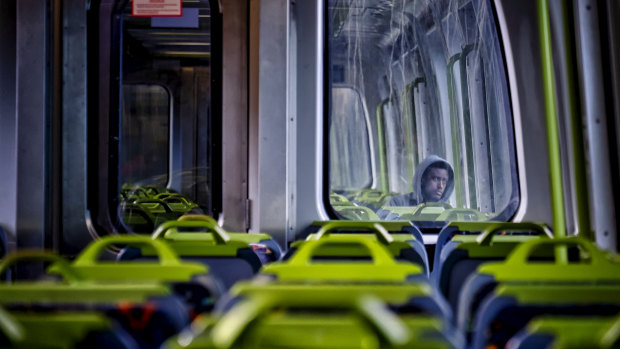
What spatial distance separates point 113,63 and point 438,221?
227 cm

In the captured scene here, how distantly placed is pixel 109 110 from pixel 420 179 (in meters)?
2.04

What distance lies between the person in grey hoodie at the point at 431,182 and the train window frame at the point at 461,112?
0.19ft

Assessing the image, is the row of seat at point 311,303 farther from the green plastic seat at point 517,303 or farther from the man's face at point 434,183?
the man's face at point 434,183

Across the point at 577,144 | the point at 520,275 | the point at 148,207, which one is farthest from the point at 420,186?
the point at 520,275

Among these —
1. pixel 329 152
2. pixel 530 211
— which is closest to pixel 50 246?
pixel 329 152

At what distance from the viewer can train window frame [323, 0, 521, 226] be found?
408cm

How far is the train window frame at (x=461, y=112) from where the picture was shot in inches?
161

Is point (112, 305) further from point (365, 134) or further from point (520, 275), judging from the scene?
point (365, 134)

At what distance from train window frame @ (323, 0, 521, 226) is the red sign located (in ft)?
3.02

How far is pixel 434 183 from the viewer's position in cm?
432

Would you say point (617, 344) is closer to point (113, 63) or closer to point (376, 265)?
point (376, 265)

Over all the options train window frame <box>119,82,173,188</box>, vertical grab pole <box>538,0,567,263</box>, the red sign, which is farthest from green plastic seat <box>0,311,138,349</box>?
A: the red sign

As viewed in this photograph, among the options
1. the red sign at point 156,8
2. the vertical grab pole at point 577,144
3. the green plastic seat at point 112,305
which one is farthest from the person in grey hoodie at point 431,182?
the green plastic seat at point 112,305

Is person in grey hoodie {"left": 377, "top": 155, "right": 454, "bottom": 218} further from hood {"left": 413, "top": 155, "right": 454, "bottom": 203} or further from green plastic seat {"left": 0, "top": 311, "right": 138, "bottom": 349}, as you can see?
green plastic seat {"left": 0, "top": 311, "right": 138, "bottom": 349}
